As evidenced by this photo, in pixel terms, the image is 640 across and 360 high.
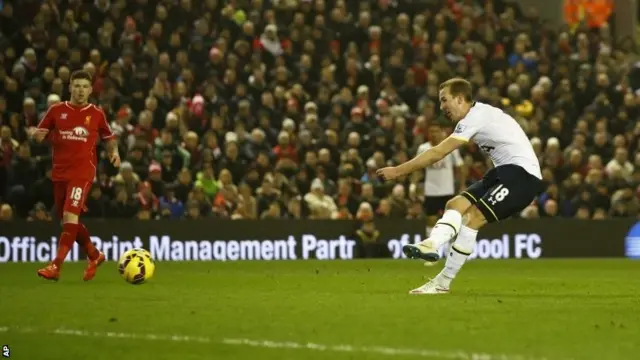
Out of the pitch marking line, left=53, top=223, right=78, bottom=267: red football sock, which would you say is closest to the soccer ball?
left=53, top=223, right=78, bottom=267: red football sock

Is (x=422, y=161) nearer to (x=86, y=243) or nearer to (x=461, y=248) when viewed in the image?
(x=461, y=248)

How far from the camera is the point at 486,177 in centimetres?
1336

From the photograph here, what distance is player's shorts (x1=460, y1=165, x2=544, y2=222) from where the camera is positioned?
13047mm

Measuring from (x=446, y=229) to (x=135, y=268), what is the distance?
3909 millimetres

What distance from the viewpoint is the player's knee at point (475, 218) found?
518 inches

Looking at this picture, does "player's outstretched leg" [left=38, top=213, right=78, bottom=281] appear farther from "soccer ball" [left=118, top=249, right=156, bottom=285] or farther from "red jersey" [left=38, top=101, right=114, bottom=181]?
"soccer ball" [left=118, top=249, right=156, bottom=285]

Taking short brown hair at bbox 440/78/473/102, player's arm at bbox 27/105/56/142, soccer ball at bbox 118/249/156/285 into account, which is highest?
short brown hair at bbox 440/78/473/102

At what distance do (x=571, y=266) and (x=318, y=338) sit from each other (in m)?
13.2

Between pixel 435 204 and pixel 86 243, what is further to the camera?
pixel 435 204

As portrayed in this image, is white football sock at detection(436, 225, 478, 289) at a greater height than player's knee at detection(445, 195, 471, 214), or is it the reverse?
player's knee at detection(445, 195, 471, 214)

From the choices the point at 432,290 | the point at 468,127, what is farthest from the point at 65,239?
the point at 468,127

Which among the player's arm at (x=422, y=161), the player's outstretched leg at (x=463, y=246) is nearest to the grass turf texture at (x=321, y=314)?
the player's outstretched leg at (x=463, y=246)

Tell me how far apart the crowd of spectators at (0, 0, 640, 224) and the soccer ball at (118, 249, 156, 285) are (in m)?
7.50

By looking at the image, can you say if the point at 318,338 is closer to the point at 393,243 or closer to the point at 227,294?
the point at 227,294
